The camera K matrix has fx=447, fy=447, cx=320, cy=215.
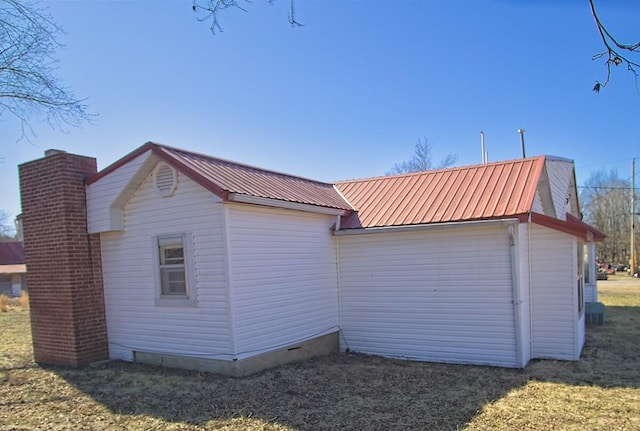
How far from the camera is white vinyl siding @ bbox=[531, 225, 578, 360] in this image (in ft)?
26.3

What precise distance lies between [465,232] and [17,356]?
9.45 metres

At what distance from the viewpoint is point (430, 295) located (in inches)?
329

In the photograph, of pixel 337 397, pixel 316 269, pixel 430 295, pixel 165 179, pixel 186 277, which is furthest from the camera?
pixel 316 269

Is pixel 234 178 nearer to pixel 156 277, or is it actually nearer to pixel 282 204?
pixel 282 204

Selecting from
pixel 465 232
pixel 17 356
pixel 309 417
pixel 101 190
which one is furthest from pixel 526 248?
pixel 17 356

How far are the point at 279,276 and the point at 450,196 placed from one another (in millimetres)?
3775

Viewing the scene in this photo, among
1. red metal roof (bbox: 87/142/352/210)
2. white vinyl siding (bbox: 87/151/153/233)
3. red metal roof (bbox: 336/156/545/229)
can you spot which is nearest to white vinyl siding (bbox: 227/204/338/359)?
red metal roof (bbox: 87/142/352/210)

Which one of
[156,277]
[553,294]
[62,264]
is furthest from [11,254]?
[553,294]

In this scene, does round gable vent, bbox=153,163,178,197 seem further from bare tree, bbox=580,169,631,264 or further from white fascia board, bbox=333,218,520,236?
bare tree, bbox=580,169,631,264

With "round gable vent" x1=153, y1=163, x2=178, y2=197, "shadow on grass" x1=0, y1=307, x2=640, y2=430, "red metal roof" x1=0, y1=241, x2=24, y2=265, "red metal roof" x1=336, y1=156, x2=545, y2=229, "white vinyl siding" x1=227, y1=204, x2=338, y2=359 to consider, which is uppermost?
"round gable vent" x1=153, y1=163, x2=178, y2=197

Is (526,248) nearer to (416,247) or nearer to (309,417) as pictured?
(416,247)

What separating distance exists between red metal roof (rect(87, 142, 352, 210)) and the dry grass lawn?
116 inches

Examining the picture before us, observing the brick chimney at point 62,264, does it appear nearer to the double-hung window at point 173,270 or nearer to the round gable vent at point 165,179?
the double-hung window at point 173,270

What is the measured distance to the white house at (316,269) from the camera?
7297mm
